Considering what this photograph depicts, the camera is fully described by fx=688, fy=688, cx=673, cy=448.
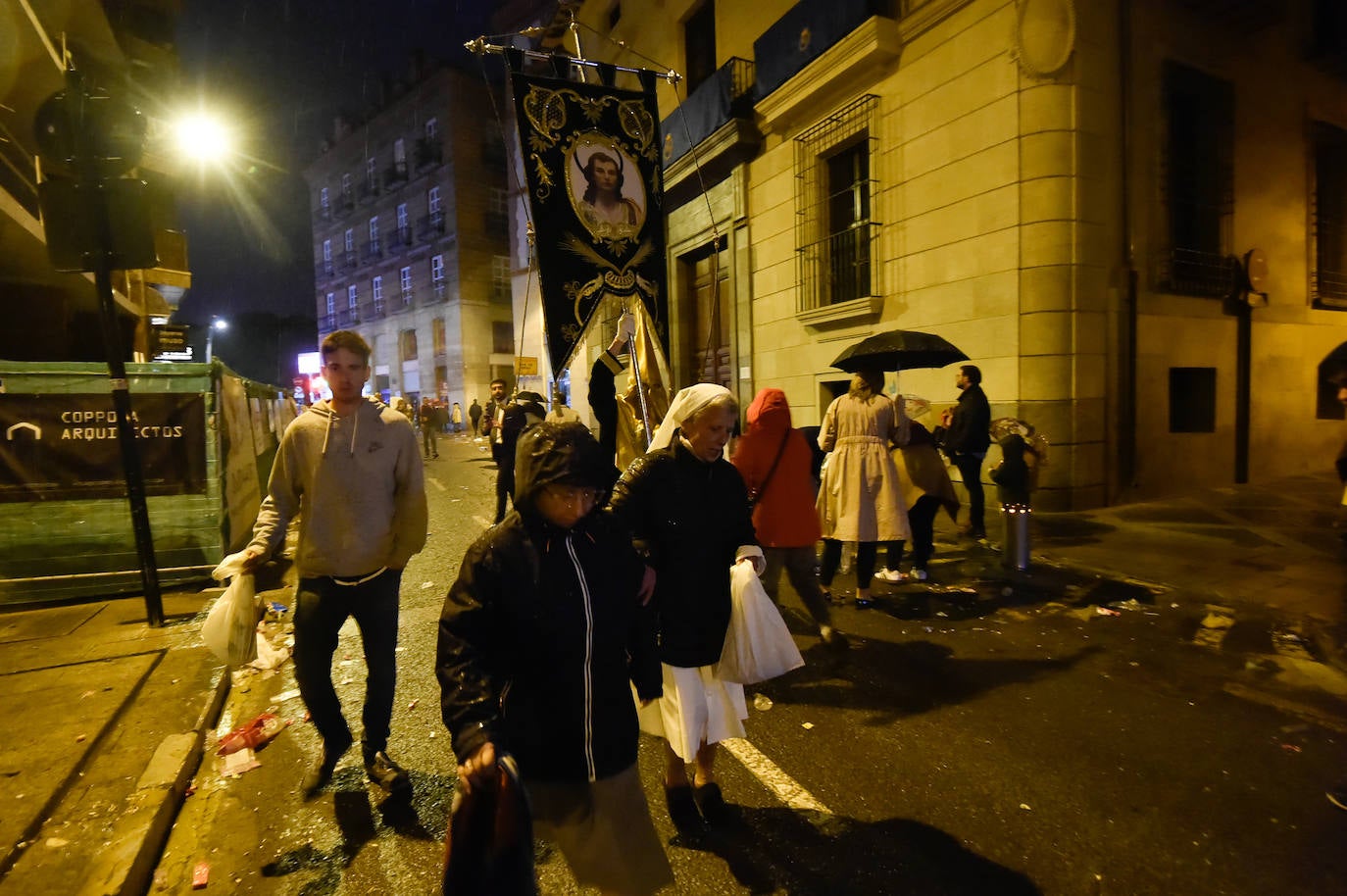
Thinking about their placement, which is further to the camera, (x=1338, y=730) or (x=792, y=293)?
(x=792, y=293)

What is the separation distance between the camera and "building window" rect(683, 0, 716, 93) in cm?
1555

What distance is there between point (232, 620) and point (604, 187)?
3.98 meters

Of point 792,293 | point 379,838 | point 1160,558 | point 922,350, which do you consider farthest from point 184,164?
point 1160,558

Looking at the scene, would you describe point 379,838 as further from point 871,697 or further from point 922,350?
point 922,350

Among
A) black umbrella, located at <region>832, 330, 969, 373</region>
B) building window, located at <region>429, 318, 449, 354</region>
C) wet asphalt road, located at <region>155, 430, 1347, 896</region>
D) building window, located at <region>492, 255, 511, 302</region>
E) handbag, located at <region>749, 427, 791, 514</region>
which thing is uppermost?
building window, located at <region>492, 255, 511, 302</region>

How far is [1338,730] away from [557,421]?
434 centimetres

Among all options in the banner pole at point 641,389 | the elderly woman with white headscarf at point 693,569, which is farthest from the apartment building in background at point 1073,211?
the elderly woman with white headscarf at point 693,569

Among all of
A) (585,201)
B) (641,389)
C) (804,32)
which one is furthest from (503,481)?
(804,32)

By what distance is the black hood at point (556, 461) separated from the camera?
182 cm

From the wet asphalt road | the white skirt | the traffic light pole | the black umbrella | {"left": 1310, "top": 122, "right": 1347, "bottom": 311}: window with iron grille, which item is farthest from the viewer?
{"left": 1310, "top": 122, "right": 1347, "bottom": 311}: window with iron grille

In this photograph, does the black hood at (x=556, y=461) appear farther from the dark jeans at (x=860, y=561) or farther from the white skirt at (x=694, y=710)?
the dark jeans at (x=860, y=561)

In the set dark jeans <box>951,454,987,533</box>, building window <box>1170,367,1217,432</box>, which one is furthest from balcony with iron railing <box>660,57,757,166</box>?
building window <box>1170,367,1217,432</box>

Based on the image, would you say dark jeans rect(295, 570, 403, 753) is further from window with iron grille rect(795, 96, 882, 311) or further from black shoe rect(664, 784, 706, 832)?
window with iron grille rect(795, 96, 882, 311)

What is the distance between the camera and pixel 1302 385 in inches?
439
